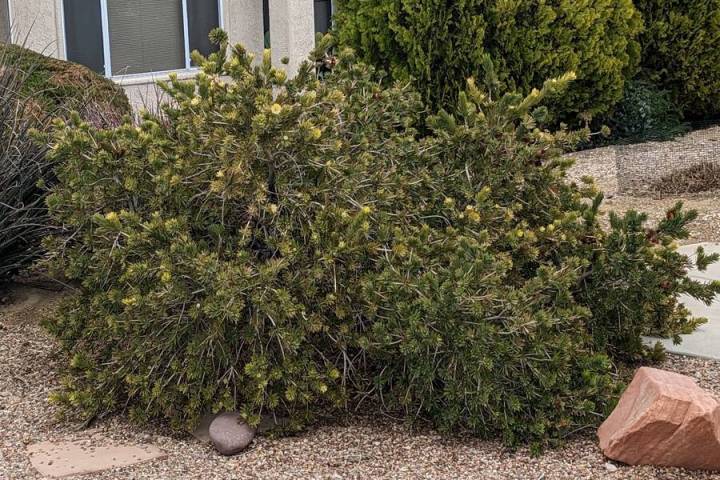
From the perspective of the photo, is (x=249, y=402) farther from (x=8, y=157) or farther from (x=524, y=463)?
(x=8, y=157)

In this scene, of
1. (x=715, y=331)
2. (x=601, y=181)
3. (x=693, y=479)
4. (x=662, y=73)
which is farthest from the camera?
(x=662, y=73)

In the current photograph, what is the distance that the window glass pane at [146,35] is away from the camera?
33.4 ft

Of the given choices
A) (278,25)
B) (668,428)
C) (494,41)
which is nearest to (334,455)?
(668,428)

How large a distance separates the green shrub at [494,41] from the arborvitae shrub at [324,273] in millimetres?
4991

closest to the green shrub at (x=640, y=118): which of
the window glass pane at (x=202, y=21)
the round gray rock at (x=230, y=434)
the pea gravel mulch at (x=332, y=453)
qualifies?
the window glass pane at (x=202, y=21)

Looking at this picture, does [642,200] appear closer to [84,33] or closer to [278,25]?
[278,25]

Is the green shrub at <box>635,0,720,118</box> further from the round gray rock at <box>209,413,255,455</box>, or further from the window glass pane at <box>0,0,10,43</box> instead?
the round gray rock at <box>209,413,255,455</box>

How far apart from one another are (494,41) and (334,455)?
6565 millimetres

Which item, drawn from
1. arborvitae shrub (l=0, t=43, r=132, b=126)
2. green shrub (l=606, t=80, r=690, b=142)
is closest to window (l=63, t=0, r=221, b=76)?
arborvitae shrub (l=0, t=43, r=132, b=126)

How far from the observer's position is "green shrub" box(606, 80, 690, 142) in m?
11.0

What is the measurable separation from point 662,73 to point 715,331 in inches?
274

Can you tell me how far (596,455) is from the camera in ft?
12.6

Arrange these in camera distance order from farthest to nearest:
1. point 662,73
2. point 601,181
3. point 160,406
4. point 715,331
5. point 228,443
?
point 662,73 → point 601,181 → point 715,331 → point 160,406 → point 228,443

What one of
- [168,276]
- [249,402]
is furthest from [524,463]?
[168,276]
